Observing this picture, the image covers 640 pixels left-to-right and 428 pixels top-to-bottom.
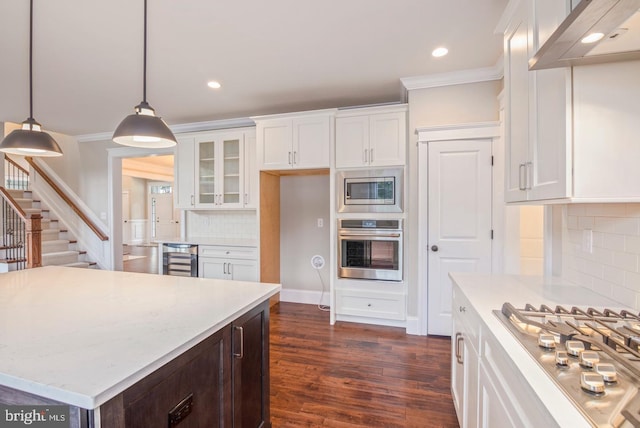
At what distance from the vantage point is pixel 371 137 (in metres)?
3.28

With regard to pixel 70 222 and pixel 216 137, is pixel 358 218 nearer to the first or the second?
pixel 216 137

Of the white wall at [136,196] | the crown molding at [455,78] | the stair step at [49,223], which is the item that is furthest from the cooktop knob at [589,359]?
the white wall at [136,196]

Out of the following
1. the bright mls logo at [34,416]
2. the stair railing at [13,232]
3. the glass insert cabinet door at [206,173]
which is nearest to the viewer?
the bright mls logo at [34,416]

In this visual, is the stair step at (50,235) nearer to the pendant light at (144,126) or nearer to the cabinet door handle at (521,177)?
the pendant light at (144,126)

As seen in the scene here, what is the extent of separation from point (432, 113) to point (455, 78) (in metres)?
0.37

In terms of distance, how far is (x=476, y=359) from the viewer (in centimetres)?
133

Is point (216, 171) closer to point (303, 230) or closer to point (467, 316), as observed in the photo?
point (303, 230)

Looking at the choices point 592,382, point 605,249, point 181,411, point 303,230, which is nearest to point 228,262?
point 303,230

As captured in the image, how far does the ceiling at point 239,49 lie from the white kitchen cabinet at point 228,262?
1839mm

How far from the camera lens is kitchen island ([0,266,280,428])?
2.64ft

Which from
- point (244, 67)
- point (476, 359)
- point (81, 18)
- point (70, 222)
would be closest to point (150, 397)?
point (476, 359)

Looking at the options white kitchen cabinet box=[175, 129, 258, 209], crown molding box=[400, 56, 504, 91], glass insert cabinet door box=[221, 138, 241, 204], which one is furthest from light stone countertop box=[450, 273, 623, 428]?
glass insert cabinet door box=[221, 138, 241, 204]

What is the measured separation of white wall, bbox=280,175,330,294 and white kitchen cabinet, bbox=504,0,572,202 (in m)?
2.61

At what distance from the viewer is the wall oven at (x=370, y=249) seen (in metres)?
3.25
